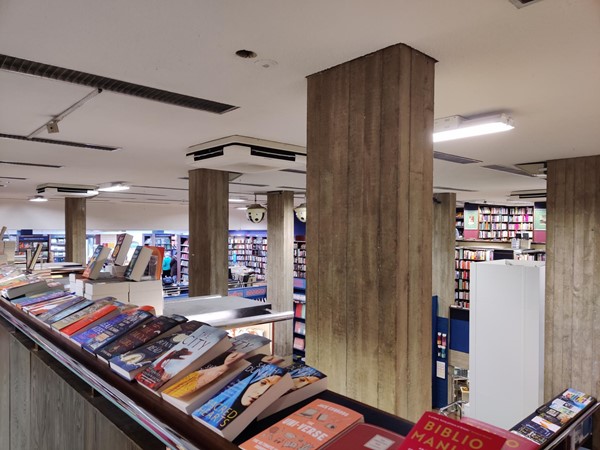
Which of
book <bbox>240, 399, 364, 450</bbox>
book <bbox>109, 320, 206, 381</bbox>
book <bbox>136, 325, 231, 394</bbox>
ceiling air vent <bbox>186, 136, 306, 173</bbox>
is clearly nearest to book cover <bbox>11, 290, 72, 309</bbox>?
book <bbox>109, 320, 206, 381</bbox>

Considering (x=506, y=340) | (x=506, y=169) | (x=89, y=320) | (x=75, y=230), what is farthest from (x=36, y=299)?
(x=75, y=230)

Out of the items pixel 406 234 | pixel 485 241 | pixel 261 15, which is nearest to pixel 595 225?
pixel 406 234

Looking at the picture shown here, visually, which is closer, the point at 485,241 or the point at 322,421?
the point at 322,421

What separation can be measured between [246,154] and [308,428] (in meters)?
3.70

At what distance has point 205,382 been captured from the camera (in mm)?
1121

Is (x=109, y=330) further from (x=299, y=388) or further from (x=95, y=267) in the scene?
(x=95, y=267)

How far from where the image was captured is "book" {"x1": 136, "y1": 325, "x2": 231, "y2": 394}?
1197 millimetres

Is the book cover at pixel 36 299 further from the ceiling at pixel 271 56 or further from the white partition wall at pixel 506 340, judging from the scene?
the white partition wall at pixel 506 340

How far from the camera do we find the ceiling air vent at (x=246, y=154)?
439 centimetres

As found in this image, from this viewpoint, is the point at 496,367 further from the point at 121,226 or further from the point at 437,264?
the point at 121,226

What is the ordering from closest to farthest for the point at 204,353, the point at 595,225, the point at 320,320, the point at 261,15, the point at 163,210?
the point at 204,353 → the point at 261,15 → the point at 320,320 → the point at 595,225 → the point at 163,210

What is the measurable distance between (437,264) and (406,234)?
8002 millimetres

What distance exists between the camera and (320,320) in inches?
99.7

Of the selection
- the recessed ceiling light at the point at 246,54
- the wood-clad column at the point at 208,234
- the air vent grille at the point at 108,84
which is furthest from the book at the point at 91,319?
the wood-clad column at the point at 208,234
